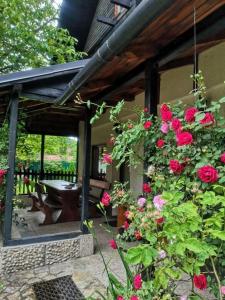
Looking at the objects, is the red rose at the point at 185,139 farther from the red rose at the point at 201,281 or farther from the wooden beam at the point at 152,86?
the wooden beam at the point at 152,86

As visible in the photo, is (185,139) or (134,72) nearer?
(185,139)

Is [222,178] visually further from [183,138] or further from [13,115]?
[13,115]

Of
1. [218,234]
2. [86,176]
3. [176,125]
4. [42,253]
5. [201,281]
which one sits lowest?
[42,253]

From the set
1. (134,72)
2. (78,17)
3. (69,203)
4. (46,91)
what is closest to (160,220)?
(134,72)

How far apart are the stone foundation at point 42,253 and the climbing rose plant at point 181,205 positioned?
2.15 m

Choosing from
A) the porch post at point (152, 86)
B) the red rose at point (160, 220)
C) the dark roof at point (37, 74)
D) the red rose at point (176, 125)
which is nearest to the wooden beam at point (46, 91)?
the dark roof at point (37, 74)

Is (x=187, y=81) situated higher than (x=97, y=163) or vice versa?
(x=187, y=81)

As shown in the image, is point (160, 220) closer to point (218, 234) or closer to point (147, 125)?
point (218, 234)

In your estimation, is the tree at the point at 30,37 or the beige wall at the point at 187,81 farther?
the tree at the point at 30,37

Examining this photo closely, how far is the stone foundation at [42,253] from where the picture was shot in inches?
161

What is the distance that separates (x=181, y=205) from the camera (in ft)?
5.56

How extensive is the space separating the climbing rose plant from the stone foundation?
7.07ft

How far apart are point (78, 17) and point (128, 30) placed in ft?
34.5

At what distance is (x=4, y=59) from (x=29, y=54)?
97 cm
